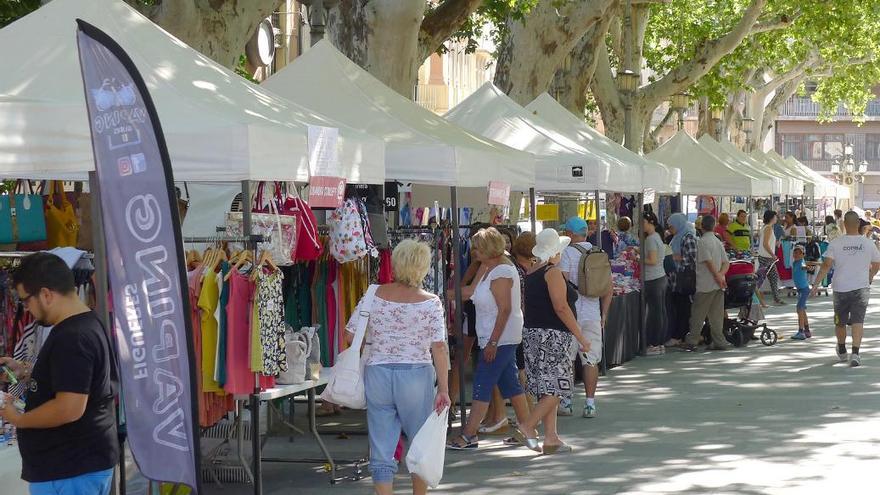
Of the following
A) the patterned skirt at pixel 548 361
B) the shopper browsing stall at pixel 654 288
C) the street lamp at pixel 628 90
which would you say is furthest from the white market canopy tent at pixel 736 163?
the patterned skirt at pixel 548 361

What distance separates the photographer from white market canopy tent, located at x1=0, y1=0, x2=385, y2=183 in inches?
260

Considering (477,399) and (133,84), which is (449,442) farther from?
(133,84)

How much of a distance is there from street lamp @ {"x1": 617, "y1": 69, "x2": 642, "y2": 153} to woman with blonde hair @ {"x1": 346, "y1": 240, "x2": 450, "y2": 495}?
62.4ft

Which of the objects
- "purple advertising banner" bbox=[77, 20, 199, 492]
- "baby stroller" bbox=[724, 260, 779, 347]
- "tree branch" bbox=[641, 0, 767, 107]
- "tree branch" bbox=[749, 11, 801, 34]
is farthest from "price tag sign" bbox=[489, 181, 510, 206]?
"tree branch" bbox=[749, 11, 801, 34]

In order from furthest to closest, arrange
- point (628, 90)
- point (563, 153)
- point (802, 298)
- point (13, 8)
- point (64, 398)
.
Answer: point (628, 90), point (802, 298), point (563, 153), point (13, 8), point (64, 398)

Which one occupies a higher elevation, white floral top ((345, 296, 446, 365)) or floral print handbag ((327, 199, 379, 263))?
floral print handbag ((327, 199, 379, 263))

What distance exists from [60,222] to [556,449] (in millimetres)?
4074

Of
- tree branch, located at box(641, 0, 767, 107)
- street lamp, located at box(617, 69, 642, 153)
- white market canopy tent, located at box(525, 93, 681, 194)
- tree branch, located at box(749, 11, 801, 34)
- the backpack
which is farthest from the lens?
tree branch, located at box(749, 11, 801, 34)

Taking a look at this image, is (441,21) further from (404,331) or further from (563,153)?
(404,331)

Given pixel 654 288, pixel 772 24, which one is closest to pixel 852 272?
pixel 654 288

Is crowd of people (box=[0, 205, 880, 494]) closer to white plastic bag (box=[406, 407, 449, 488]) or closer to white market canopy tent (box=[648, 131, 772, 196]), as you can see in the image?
white plastic bag (box=[406, 407, 449, 488])

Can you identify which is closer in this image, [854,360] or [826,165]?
[854,360]

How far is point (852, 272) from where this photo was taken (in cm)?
1627

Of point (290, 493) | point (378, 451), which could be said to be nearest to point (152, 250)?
point (378, 451)
